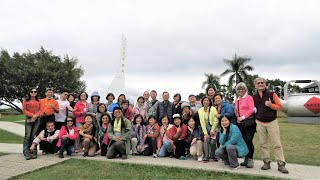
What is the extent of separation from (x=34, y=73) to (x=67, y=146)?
96.4 feet

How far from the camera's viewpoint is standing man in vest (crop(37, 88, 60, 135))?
7559 mm

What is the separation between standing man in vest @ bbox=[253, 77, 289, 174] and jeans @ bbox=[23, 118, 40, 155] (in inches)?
225

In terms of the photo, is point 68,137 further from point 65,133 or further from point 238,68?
point 238,68

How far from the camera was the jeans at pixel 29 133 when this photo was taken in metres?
7.29

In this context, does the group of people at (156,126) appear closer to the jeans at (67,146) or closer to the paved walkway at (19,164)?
the jeans at (67,146)

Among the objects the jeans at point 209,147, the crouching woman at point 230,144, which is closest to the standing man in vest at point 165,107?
the jeans at point 209,147

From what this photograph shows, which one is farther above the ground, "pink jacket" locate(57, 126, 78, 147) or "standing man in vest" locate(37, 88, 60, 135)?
"standing man in vest" locate(37, 88, 60, 135)

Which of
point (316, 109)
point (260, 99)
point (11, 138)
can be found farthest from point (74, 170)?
point (316, 109)

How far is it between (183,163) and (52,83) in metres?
32.2

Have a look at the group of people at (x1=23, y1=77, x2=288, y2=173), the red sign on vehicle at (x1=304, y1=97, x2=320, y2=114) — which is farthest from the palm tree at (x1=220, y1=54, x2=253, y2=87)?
the group of people at (x1=23, y1=77, x2=288, y2=173)

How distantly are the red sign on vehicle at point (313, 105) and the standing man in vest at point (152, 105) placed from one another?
577 inches

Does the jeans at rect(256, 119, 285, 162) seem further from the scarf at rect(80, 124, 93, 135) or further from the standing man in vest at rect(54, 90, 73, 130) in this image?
the standing man in vest at rect(54, 90, 73, 130)

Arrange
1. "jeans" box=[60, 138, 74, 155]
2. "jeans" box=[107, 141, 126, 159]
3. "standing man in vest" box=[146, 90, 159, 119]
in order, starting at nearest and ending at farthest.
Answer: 1. "jeans" box=[107, 141, 126, 159]
2. "jeans" box=[60, 138, 74, 155]
3. "standing man in vest" box=[146, 90, 159, 119]

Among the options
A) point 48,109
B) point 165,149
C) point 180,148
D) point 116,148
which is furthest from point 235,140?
point 48,109
